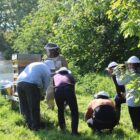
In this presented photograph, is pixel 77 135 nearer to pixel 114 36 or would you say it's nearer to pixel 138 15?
pixel 138 15

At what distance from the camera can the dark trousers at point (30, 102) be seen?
900 centimetres

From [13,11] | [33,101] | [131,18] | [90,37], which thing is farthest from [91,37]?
[13,11]

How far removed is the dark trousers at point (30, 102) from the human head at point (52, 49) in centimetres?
180

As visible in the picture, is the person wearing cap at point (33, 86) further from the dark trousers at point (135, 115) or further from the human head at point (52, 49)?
the dark trousers at point (135, 115)

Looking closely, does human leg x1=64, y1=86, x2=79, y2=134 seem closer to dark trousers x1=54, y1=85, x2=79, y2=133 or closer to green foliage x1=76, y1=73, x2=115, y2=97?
dark trousers x1=54, y1=85, x2=79, y2=133

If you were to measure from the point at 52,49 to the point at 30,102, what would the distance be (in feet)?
6.64

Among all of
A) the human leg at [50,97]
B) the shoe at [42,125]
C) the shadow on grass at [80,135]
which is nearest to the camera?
the shadow on grass at [80,135]

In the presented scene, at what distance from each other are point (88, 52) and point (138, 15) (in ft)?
46.5

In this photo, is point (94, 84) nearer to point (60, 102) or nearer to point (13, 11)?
point (60, 102)

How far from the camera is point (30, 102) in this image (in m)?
9.05

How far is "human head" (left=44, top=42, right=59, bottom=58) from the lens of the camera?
10.6 meters

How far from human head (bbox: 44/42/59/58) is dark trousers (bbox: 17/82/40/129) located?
70.8 inches

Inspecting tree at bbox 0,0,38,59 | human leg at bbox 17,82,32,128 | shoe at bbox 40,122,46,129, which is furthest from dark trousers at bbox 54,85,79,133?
tree at bbox 0,0,38,59

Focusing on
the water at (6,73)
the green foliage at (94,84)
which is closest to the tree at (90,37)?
the green foliage at (94,84)
